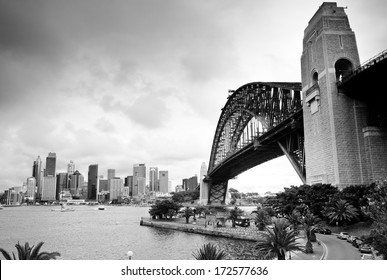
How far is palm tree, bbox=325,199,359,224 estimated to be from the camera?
93.2 ft

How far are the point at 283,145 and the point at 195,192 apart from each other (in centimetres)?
11093

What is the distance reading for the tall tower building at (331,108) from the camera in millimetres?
32562

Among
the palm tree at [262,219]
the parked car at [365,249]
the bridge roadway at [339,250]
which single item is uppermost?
the palm tree at [262,219]

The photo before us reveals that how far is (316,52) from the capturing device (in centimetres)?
3747

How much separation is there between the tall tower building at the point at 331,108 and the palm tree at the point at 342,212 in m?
3.42

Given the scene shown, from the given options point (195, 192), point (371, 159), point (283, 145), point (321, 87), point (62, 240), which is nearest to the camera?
point (371, 159)

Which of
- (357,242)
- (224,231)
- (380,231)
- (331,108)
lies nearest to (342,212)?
(357,242)

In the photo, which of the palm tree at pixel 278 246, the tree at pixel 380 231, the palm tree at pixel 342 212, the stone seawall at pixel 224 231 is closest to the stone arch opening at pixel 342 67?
the palm tree at pixel 342 212

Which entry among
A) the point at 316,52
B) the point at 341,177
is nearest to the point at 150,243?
the point at 341,177

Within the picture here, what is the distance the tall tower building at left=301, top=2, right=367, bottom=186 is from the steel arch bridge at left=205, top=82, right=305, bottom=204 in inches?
279

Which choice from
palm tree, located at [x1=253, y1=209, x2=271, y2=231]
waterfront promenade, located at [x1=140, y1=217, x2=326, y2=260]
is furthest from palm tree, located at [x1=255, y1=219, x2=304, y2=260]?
palm tree, located at [x1=253, y1=209, x2=271, y2=231]

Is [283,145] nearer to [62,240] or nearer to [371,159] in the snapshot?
[371,159]

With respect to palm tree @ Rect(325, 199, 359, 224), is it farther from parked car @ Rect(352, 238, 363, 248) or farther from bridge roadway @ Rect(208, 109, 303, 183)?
bridge roadway @ Rect(208, 109, 303, 183)

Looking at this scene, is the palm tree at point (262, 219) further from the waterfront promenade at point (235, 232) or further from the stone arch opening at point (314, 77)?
the stone arch opening at point (314, 77)
